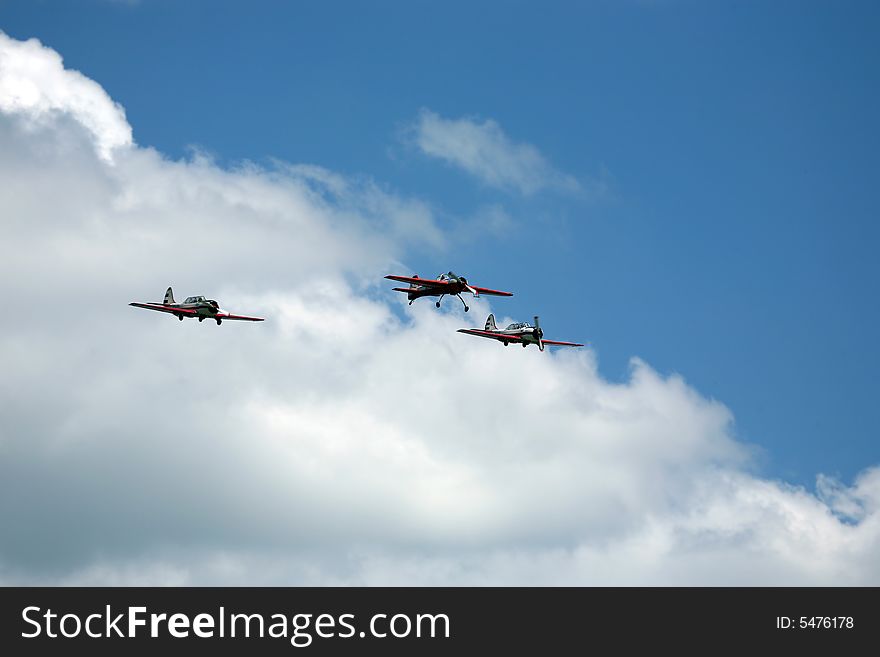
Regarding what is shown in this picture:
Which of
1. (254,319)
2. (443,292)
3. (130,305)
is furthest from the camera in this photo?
(443,292)

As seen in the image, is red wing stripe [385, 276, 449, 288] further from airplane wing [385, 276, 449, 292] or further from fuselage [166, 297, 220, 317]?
fuselage [166, 297, 220, 317]

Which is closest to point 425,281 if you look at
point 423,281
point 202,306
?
point 423,281

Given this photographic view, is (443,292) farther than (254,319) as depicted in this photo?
Yes

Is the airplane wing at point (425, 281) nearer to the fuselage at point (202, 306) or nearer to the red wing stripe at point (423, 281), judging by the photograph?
the red wing stripe at point (423, 281)

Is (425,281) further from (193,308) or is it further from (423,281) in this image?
(193,308)

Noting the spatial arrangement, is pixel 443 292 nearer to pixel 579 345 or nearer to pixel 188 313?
pixel 579 345

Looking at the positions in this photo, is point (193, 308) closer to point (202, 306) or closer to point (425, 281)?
point (202, 306)

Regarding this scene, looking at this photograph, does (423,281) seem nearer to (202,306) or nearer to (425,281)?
(425,281)

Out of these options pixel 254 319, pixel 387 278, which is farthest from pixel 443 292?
pixel 254 319

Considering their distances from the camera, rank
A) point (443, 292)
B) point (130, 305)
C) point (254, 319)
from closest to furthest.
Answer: point (130, 305) < point (254, 319) < point (443, 292)

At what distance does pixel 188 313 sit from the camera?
604 feet

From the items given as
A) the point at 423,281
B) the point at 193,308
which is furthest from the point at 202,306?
the point at 423,281

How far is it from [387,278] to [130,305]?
136ft
